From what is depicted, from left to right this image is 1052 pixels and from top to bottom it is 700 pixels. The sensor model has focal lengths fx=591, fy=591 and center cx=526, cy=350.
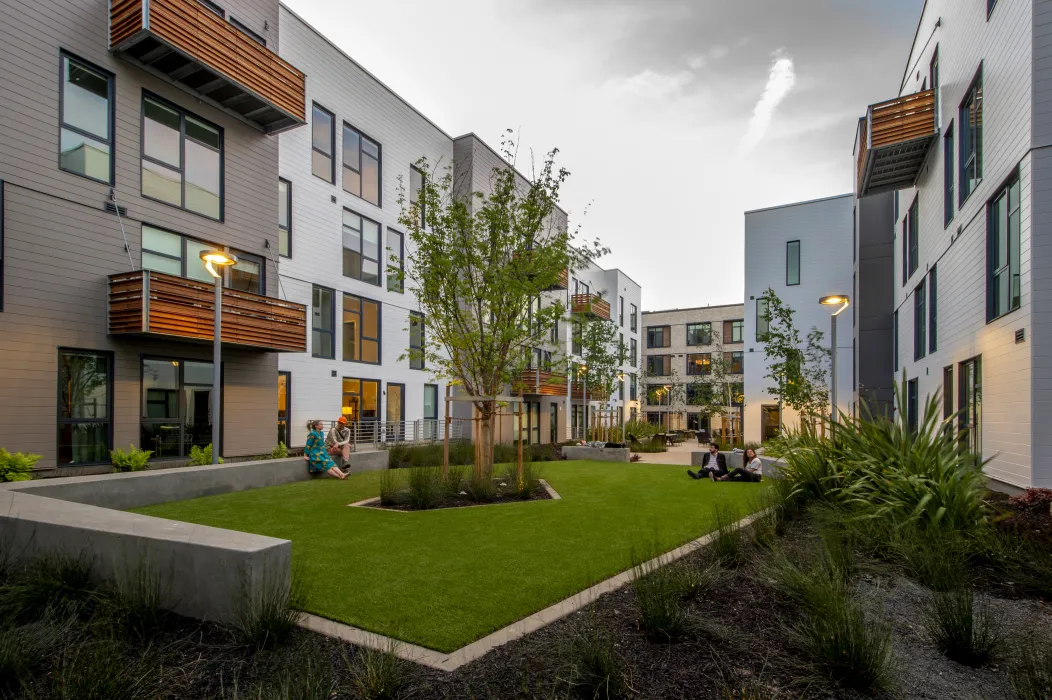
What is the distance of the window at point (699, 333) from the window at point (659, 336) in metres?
1.92

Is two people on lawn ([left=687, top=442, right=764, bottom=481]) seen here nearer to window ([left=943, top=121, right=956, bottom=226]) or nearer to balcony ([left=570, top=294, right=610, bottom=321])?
window ([left=943, top=121, right=956, bottom=226])

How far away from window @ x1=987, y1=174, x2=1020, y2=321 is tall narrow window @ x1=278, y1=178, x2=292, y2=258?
17.5 metres

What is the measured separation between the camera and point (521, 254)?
11523 millimetres

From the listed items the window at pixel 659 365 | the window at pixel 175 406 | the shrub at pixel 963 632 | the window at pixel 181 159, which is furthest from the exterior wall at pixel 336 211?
the window at pixel 659 365

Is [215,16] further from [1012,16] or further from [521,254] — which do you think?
[1012,16]

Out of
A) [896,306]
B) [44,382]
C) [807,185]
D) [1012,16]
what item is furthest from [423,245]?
[807,185]

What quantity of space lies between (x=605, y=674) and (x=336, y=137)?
20335 mm

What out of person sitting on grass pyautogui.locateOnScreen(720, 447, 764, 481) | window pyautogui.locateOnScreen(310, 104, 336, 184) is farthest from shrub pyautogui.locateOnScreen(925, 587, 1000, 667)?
window pyautogui.locateOnScreen(310, 104, 336, 184)

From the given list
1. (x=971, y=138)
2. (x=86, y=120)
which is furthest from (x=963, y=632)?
(x=86, y=120)

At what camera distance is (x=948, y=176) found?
45.6 feet

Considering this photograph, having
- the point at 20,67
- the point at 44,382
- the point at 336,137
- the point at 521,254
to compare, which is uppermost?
the point at 336,137

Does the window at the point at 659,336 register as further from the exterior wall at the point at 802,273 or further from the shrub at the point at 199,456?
the shrub at the point at 199,456

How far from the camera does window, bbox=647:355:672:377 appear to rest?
55969mm

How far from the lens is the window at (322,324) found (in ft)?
63.1
